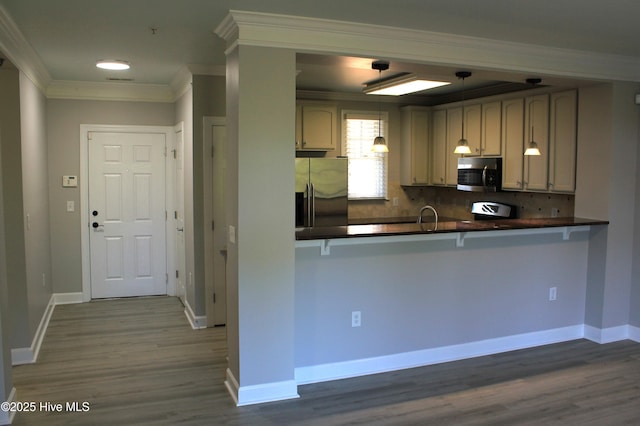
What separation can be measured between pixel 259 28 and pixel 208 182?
223 cm

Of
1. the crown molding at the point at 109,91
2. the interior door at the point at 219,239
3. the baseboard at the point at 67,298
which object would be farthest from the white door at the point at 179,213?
the baseboard at the point at 67,298

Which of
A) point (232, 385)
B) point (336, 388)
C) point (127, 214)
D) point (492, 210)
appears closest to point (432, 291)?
point (336, 388)

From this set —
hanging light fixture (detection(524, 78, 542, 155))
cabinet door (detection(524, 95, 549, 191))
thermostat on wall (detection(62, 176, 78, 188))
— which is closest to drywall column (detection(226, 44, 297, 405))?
hanging light fixture (detection(524, 78, 542, 155))

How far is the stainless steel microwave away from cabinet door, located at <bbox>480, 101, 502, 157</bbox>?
0.11 m

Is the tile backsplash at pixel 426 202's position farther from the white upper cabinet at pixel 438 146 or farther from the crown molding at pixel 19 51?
the crown molding at pixel 19 51

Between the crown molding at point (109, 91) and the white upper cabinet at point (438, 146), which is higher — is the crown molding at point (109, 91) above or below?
above

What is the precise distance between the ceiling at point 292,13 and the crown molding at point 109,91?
1.31m

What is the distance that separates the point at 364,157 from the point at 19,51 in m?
4.22

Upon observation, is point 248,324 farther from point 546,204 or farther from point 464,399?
point 546,204

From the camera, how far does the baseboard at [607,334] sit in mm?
4727

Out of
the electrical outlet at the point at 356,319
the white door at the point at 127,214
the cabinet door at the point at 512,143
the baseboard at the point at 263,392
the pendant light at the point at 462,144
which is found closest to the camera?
the baseboard at the point at 263,392

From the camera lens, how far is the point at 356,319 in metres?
3.94

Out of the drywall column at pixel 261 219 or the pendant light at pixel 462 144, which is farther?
the pendant light at pixel 462 144

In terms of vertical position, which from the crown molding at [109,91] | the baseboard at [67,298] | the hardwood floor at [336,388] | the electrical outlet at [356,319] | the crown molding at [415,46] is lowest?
the hardwood floor at [336,388]
